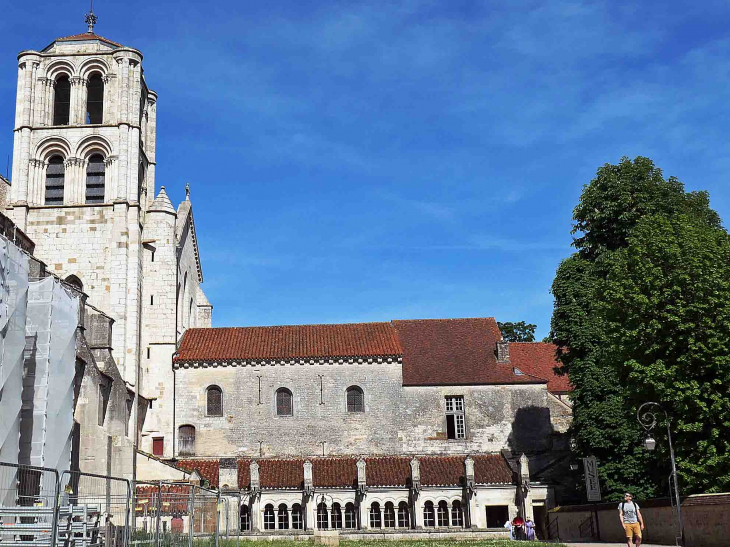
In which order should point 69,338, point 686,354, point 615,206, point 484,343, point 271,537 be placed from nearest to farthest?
point 686,354 → point 69,338 → point 271,537 → point 615,206 → point 484,343

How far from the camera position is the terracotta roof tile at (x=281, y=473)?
4266 cm

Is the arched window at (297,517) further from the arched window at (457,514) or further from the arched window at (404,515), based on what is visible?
the arched window at (457,514)

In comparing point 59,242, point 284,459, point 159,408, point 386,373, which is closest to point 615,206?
point 386,373

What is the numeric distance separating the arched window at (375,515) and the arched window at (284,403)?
7161mm

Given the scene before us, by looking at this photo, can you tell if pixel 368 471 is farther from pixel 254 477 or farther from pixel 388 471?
pixel 254 477

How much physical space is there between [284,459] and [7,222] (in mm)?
18907

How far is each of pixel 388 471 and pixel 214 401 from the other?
10.6m

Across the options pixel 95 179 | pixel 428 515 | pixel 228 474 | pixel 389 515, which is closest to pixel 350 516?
pixel 389 515

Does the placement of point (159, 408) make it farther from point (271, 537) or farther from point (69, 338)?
point (69, 338)

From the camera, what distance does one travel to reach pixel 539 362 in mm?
56094

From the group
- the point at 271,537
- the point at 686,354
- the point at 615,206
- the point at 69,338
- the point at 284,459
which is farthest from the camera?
the point at 284,459

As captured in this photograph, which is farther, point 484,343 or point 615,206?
point 484,343

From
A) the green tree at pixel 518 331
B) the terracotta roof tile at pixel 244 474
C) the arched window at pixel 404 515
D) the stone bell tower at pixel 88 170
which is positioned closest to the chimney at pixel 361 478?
the arched window at pixel 404 515

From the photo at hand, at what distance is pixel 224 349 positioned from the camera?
47656 mm
